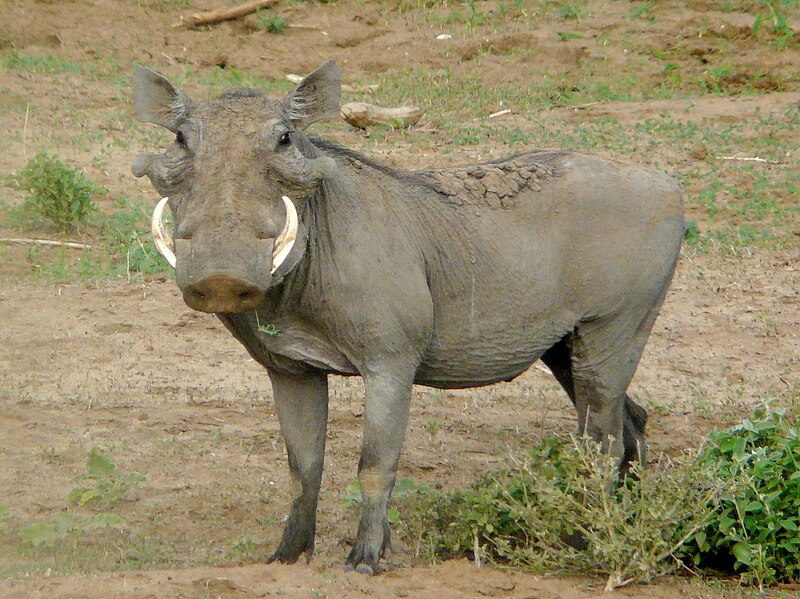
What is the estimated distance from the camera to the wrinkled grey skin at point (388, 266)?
455 centimetres

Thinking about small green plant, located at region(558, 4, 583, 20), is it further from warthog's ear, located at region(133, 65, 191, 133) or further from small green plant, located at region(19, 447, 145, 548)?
warthog's ear, located at region(133, 65, 191, 133)

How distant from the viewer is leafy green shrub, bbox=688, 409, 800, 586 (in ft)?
16.4

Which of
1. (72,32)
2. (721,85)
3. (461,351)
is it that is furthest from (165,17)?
(461,351)

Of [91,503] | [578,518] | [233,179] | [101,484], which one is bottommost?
[91,503]

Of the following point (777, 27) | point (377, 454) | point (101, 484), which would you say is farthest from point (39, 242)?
point (777, 27)

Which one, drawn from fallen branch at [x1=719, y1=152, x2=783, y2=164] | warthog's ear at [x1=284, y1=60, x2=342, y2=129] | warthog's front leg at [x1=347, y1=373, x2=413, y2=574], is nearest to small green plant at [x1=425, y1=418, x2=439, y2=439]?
warthog's front leg at [x1=347, y1=373, x2=413, y2=574]

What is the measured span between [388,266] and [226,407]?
2.39m

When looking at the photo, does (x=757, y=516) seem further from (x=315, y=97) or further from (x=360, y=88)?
(x=360, y=88)

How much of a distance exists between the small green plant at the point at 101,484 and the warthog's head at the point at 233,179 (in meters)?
1.63

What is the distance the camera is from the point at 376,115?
37.5ft

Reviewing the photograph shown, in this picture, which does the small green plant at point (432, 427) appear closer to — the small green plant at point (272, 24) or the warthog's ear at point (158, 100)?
the warthog's ear at point (158, 100)

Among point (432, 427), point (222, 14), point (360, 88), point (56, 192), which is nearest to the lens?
point (432, 427)

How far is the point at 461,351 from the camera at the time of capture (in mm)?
5332

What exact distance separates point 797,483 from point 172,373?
3692 millimetres
